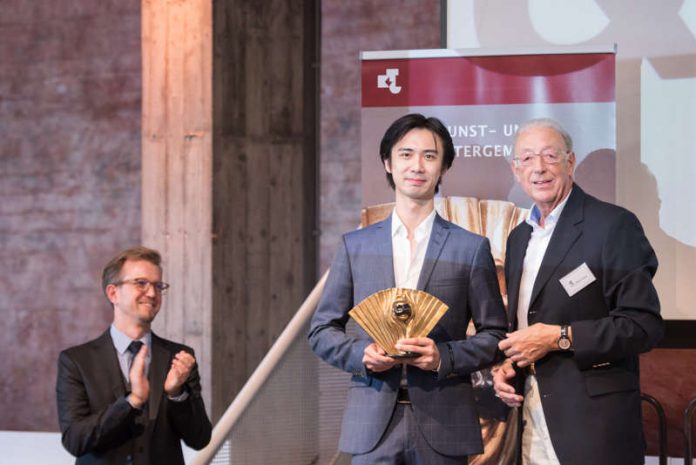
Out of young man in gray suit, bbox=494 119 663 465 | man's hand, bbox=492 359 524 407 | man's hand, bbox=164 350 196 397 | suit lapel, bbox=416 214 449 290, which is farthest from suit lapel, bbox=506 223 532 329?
man's hand, bbox=164 350 196 397

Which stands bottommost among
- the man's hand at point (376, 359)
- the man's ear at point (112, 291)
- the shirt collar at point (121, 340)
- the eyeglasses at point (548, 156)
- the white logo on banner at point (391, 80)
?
the shirt collar at point (121, 340)

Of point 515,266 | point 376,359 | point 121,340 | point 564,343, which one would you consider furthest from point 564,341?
point 121,340

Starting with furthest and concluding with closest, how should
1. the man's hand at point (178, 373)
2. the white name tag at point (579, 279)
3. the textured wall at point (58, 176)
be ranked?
1. the textured wall at point (58, 176)
2. the man's hand at point (178, 373)
3. the white name tag at point (579, 279)

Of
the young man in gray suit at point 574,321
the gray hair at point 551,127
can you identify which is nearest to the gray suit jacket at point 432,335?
the young man in gray suit at point 574,321

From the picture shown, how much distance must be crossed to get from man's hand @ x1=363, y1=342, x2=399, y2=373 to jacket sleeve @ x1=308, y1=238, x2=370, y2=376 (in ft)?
0.14

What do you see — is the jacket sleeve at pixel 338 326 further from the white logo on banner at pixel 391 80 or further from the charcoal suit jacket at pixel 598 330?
the white logo on banner at pixel 391 80

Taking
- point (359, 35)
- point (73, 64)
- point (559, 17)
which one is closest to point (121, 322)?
point (559, 17)

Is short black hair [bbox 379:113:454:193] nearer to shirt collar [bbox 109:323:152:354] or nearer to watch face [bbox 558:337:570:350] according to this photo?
watch face [bbox 558:337:570:350]

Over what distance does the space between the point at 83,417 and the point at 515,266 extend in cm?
132

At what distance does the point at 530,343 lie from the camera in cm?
261

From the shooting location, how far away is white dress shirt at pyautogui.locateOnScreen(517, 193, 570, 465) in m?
2.70

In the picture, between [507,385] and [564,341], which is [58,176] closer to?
[507,385]

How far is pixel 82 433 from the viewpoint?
2.83m

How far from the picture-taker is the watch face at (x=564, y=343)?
260 centimetres
